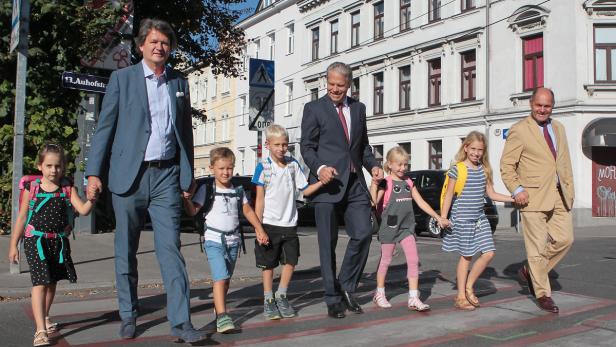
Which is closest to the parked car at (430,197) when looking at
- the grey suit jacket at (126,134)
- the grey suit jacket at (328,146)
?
the grey suit jacket at (328,146)

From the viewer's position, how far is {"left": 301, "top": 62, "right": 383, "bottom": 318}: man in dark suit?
5.57 m

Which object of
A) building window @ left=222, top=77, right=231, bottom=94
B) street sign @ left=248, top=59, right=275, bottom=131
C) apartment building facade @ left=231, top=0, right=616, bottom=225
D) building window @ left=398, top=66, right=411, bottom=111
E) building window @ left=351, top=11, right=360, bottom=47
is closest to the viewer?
street sign @ left=248, top=59, right=275, bottom=131

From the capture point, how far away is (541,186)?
5848mm

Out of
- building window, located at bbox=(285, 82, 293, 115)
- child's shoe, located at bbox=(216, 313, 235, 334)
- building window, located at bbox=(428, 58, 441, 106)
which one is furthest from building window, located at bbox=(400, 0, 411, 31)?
child's shoe, located at bbox=(216, 313, 235, 334)

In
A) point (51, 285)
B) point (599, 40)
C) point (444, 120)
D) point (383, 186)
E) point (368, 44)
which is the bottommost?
point (51, 285)

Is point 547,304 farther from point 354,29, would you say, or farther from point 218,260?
point 354,29

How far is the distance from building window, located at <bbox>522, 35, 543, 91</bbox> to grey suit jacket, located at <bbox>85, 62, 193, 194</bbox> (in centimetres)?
2230

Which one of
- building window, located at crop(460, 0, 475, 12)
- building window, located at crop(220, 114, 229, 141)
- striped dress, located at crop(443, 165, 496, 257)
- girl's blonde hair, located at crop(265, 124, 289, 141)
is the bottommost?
striped dress, located at crop(443, 165, 496, 257)

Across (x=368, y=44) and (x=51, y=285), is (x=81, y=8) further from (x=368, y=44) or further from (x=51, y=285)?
(x=368, y=44)

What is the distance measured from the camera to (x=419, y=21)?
3027cm

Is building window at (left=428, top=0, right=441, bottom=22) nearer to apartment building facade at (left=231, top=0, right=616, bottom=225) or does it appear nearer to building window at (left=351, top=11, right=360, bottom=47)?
apartment building facade at (left=231, top=0, right=616, bottom=225)

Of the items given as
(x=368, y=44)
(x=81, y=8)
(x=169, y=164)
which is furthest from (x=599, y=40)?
(x=169, y=164)

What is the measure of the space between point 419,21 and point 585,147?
1043cm

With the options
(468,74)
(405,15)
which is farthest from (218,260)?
(405,15)
